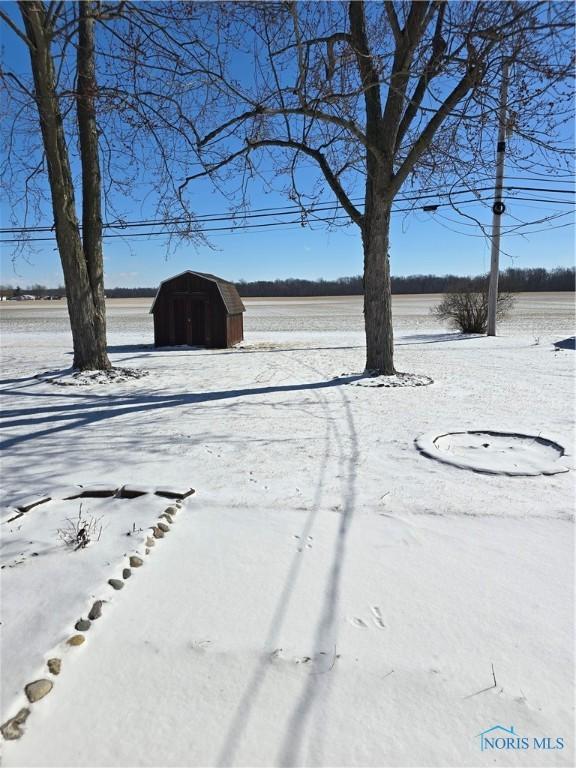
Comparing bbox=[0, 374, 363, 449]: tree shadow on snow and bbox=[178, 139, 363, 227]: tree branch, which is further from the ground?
bbox=[178, 139, 363, 227]: tree branch

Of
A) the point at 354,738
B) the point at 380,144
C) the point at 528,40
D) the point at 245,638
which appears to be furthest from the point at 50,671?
the point at 380,144

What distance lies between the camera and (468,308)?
20766 millimetres

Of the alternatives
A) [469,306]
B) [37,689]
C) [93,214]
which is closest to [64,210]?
[93,214]

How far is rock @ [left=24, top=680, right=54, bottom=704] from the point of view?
1.88 metres

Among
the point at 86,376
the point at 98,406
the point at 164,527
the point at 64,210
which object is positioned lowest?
the point at 164,527

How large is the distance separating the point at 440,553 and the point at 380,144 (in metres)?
7.55

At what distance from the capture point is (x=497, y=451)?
15.8ft

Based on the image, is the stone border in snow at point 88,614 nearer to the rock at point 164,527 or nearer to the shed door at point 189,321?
the rock at point 164,527

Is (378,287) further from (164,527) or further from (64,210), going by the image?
(164,527)

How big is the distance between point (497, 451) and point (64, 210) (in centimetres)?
857

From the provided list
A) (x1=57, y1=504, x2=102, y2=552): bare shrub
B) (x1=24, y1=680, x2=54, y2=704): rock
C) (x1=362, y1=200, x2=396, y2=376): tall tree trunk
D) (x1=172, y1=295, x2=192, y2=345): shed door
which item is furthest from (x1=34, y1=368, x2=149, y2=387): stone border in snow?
(x1=24, y1=680, x2=54, y2=704): rock

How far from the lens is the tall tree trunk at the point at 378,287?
28.5 feet

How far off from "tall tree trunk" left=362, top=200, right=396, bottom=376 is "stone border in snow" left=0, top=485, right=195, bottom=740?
606 cm

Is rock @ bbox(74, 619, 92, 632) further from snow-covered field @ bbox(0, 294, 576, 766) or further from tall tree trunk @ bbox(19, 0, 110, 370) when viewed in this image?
tall tree trunk @ bbox(19, 0, 110, 370)
